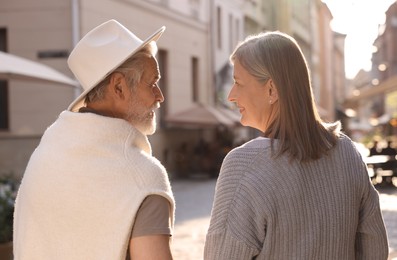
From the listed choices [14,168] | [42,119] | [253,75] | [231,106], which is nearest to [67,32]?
[42,119]

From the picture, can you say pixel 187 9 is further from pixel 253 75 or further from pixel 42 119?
pixel 253 75

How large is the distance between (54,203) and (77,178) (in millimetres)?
105

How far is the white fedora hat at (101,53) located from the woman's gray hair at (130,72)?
0.09 feet

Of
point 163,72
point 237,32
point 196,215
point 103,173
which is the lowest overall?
point 196,215

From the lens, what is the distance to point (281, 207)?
2.38 meters

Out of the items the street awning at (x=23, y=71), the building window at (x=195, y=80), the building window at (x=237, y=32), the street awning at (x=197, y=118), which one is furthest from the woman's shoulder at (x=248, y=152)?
the building window at (x=237, y=32)

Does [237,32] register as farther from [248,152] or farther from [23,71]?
[248,152]

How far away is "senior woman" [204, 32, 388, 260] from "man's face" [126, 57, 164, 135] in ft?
0.84

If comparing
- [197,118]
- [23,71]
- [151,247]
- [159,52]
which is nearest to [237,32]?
[159,52]

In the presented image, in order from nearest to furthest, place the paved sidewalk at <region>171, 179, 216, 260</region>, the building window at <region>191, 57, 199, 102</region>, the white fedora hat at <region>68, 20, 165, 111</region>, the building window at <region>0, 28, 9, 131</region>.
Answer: the white fedora hat at <region>68, 20, 165, 111</region> < the paved sidewalk at <region>171, 179, 216, 260</region> < the building window at <region>0, 28, 9, 131</region> < the building window at <region>191, 57, 199, 102</region>

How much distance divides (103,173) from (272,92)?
1.89ft

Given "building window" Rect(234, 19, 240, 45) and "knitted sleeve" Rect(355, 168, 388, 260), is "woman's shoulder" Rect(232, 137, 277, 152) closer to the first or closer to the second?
"knitted sleeve" Rect(355, 168, 388, 260)

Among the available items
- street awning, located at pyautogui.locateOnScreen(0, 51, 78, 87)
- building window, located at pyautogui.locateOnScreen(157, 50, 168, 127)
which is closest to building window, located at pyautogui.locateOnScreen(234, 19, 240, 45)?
building window, located at pyautogui.locateOnScreen(157, 50, 168, 127)

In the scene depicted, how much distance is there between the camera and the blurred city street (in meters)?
9.30
